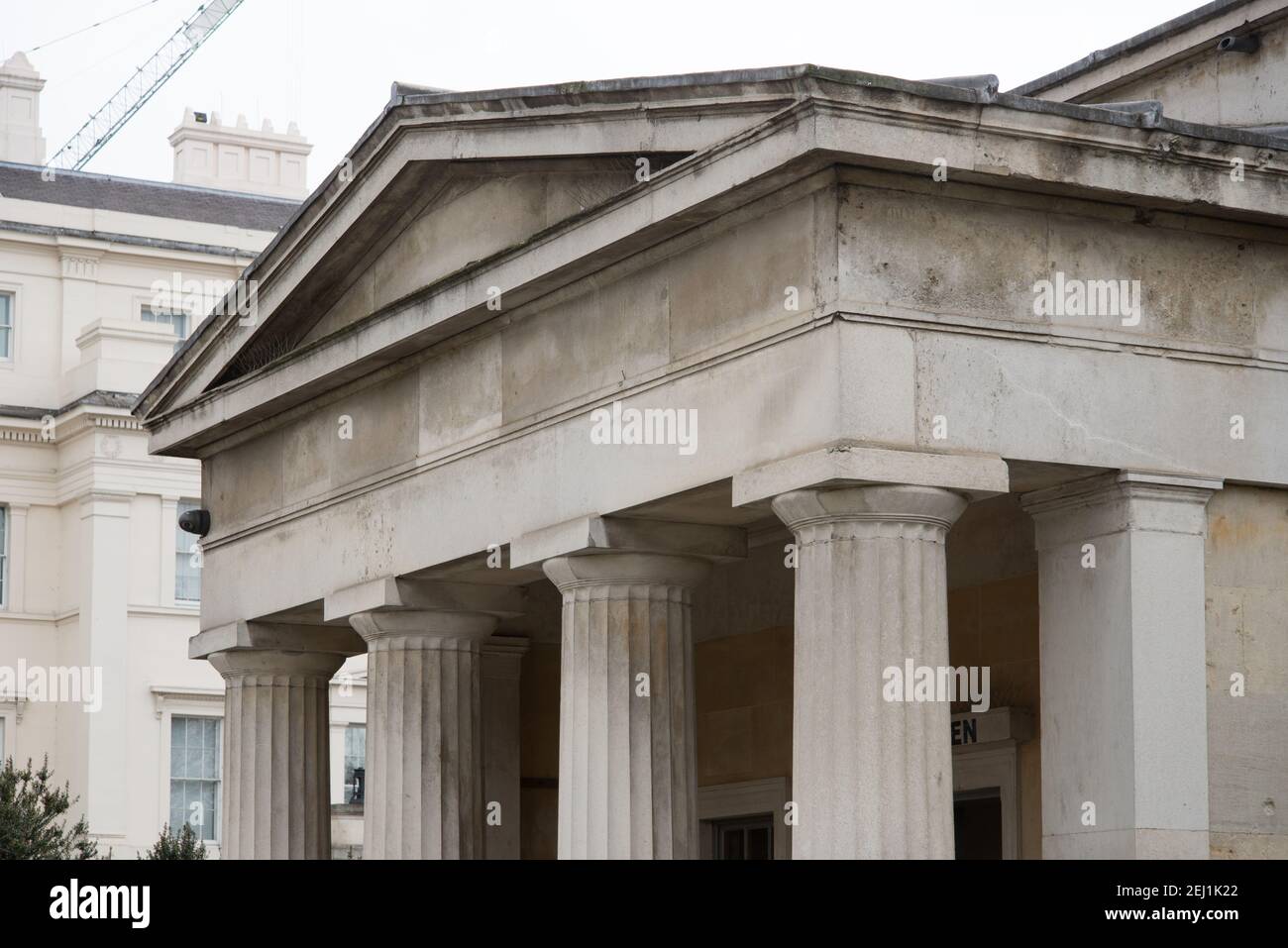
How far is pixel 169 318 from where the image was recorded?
56438mm

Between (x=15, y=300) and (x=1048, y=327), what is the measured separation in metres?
41.3

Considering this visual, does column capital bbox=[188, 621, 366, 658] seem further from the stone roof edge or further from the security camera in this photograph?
the stone roof edge

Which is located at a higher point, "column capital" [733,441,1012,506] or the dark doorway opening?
"column capital" [733,441,1012,506]

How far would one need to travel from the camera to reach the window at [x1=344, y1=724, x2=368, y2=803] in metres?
54.1

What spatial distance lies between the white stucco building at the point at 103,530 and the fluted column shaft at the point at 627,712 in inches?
1239

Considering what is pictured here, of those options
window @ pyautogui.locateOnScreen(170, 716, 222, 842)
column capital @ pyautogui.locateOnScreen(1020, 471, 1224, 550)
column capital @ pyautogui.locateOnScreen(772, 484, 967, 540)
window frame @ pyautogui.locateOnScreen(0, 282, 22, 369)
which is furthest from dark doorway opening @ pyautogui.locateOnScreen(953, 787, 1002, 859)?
window frame @ pyautogui.locateOnScreen(0, 282, 22, 369)

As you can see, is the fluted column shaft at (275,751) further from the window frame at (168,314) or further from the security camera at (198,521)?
the window frame at (168,314)

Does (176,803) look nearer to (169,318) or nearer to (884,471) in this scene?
(169,318)

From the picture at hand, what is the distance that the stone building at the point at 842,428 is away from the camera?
15.8m

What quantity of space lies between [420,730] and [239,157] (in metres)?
42.5

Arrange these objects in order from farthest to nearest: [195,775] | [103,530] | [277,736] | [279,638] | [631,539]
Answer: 1. [195,775]
2. [103,530]
3. [277,736]
4. [279,638]
5. [631,539]

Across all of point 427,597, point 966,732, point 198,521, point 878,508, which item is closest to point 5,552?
point 198,521

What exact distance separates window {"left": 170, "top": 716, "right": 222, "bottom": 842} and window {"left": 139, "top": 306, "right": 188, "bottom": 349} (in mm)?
8905

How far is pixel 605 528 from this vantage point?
18.2 meters
